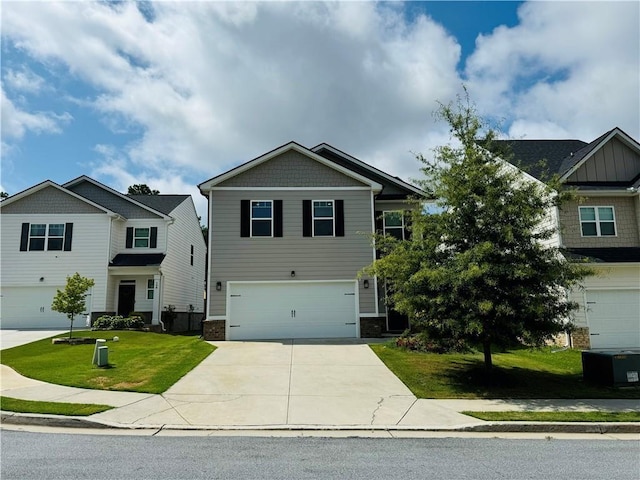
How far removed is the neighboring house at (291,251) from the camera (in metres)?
17.2

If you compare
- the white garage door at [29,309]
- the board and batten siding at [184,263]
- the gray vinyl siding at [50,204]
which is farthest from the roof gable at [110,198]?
the white garage door at [29,309]

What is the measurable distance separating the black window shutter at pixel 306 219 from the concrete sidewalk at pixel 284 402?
6582 mm

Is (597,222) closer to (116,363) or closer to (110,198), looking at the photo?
(116,363)

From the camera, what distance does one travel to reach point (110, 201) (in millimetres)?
25031

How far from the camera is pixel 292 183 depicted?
1812cm

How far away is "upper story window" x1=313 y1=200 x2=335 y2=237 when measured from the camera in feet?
58.5

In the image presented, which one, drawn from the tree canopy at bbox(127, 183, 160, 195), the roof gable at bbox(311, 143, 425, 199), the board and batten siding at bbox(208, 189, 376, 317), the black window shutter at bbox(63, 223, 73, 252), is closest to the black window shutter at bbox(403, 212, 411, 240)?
the board and batten siding at bbox(208, 189, 376, 317)

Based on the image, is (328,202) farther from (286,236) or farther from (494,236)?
(494,236)

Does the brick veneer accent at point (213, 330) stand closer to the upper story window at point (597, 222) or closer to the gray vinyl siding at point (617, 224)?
the gray vinyl siding at point (617, 224)

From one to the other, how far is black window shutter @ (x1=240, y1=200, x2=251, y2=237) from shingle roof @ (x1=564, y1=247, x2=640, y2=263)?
39.3ft

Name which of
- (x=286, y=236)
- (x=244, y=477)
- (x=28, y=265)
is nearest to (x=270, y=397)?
(x=244, y=477)

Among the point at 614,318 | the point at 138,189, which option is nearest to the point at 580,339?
the point at 614,318

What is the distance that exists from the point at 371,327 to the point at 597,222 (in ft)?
31.7

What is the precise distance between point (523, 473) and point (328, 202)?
13.6m
